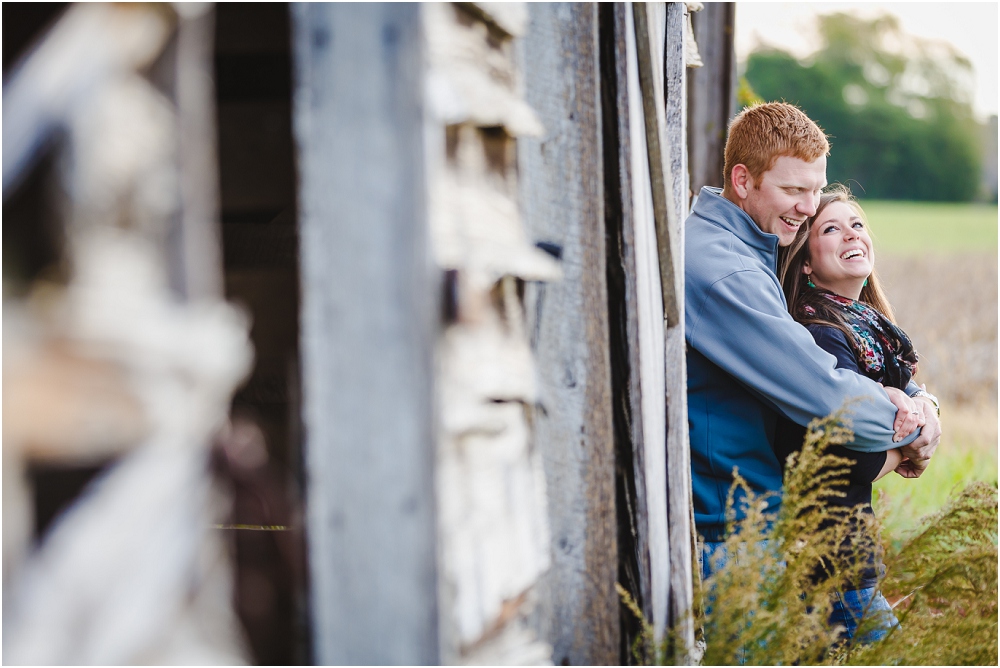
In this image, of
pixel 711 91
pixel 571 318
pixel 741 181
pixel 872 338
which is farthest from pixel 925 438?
pixel 711 91

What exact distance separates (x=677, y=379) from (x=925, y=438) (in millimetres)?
1106

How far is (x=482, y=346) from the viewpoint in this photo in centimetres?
104

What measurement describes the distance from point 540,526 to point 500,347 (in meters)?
0.34

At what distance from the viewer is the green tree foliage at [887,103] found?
182ft

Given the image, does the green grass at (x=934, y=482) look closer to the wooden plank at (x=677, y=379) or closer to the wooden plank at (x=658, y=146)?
the wooden plank at (x=677, y=379)

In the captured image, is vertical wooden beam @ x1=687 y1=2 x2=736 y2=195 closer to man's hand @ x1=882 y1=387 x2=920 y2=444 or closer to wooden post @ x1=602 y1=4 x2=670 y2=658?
man's hand @ x1=882 y1=387 x2=920 y2=444

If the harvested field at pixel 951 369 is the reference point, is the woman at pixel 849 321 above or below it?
above

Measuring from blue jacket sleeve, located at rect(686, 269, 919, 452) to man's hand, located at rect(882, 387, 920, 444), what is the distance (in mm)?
63

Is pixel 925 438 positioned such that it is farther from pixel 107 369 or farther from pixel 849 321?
pixel 107 369

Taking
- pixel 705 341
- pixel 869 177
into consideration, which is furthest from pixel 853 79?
pixel 705 341

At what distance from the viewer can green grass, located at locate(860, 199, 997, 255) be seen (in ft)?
92.5

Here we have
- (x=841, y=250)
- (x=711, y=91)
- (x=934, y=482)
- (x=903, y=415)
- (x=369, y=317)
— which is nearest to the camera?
(x=369, y=317)

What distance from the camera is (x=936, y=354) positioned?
1009cm

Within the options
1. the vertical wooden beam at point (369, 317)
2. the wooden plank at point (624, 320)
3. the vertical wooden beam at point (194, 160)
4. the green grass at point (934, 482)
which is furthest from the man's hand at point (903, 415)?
the vertical wooden beam at point (194, 160)
